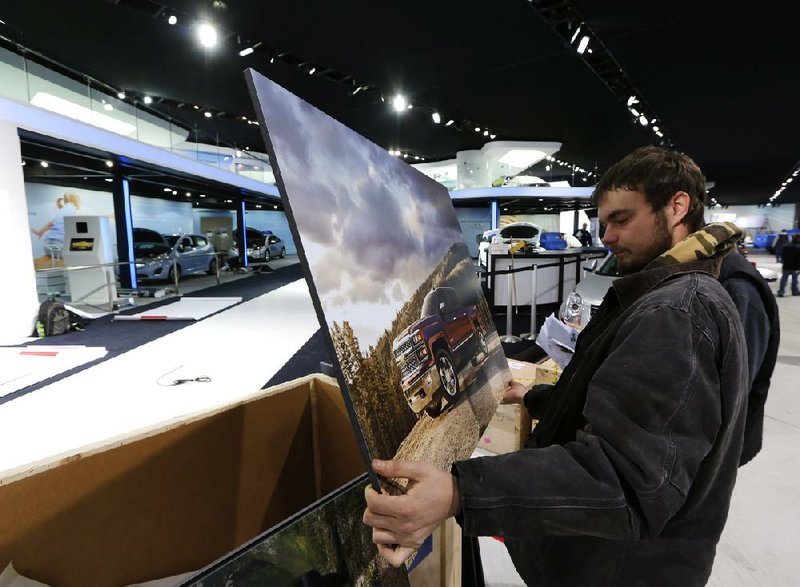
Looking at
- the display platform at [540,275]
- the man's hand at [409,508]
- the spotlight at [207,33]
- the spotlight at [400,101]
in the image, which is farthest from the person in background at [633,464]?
the spotlight at [400,101]

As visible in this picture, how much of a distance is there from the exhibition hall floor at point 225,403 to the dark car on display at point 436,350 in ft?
3.07

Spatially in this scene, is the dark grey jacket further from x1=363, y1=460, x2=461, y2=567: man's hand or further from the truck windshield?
the truck windshield

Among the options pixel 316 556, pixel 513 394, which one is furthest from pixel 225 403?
pixel 513 394

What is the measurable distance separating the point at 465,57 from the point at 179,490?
8.42 metres

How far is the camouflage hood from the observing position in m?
0.93

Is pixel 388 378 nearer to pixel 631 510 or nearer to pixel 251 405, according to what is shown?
pixel 631 510

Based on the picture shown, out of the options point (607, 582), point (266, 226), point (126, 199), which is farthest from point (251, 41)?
point (266, 226)

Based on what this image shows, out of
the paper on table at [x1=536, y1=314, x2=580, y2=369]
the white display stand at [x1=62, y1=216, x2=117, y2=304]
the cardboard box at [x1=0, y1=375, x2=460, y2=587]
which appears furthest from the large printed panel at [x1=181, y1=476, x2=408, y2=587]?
the white display stand at [x1=62, y1=216, x2=117, y2=304]

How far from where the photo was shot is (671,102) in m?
9.69

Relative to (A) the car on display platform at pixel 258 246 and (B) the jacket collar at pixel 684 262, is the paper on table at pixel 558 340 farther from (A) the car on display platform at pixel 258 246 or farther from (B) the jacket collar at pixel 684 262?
(A) the car on display platform at pixel 258 246

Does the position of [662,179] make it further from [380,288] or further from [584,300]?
[584,300]

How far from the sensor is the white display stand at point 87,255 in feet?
30.5

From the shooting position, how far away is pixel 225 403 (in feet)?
5.08

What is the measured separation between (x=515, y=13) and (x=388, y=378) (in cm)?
682
